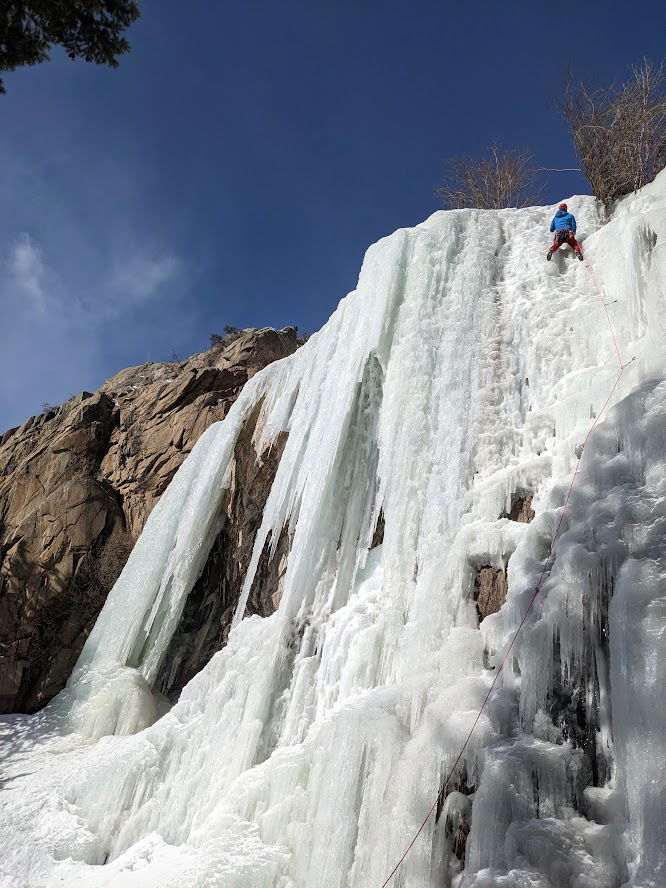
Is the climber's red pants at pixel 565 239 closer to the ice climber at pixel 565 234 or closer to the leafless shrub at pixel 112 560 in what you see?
the ice climber at pixel 565 234

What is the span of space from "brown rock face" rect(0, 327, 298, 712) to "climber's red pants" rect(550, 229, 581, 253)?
4.70 meters

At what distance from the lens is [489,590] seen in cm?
429

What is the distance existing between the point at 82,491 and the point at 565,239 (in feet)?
30.8

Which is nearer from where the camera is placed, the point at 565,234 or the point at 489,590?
the point at 489,590

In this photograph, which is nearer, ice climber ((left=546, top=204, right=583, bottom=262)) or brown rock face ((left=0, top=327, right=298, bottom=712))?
ice climber ((left=546, top=204, right=583, bottom=262))

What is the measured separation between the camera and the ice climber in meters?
6.31

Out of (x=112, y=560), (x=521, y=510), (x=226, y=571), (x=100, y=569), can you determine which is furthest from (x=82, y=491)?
(x=521, y=510)

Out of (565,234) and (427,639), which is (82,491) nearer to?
(427,639)

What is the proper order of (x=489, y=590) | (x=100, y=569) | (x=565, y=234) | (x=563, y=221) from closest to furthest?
(x=489, y=590)
(x=565, y=234)
(x=563, y=221)
(x=100, y=569)

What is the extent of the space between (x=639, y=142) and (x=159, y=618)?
8880 mm

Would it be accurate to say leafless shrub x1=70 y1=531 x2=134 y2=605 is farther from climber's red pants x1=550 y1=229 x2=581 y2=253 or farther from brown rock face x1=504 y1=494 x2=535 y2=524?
climber's red pants x1=550 y1=229 x2=581 y2=253

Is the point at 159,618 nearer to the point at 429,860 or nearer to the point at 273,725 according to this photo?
the point at 273,725

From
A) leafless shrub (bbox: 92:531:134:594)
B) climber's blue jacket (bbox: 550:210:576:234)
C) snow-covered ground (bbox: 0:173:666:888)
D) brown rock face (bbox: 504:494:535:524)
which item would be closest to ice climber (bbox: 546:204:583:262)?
climber's blue jacket (bbox: 550:210:576:234)

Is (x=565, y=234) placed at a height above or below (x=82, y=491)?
above
